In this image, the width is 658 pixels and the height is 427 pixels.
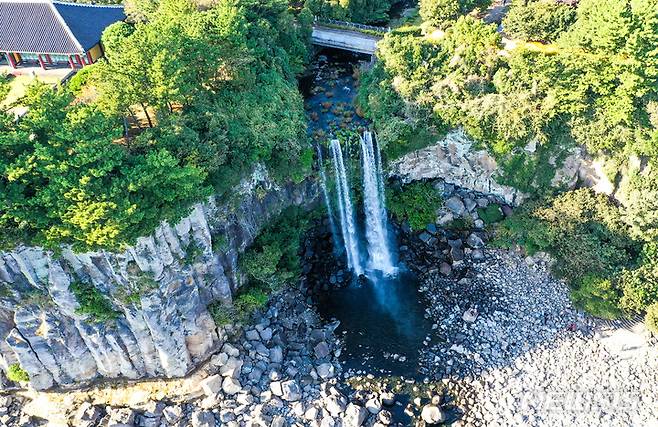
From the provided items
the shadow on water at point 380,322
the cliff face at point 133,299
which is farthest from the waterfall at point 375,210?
the cliff face at point 133,299

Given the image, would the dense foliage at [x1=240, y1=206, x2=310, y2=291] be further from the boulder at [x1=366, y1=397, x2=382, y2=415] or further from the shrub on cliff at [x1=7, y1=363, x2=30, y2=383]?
the shrub on cliff at [x1=7, y1=363, x2=30, y2=383]

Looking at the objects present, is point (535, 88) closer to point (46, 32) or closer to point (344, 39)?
point (344, 39)

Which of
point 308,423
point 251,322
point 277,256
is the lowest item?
point 308,423

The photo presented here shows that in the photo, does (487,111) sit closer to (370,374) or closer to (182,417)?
(370,374)

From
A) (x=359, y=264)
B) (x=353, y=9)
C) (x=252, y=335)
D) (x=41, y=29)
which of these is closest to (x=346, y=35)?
(x=353, y=9)

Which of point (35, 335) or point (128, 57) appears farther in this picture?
point (35, 335)

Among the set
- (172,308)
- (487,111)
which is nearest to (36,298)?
(172,308)

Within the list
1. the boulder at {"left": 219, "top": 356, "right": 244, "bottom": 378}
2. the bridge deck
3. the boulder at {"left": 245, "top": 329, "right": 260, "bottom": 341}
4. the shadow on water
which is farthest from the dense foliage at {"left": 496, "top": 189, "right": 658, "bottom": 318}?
the boulder at {"left": 219, "top": 356, "right": 244, "bottom": 378}
